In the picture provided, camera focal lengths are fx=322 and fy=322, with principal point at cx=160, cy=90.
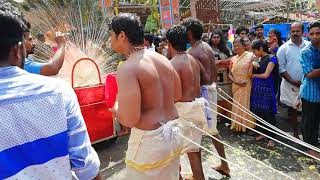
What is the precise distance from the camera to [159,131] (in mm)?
2279

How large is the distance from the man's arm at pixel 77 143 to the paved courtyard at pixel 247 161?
2446 millimetres

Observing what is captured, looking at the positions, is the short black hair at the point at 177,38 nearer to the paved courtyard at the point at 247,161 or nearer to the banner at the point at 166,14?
the paved courtyard at the point at 247,161

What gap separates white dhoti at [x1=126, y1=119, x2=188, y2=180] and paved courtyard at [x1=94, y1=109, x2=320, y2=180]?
152 centimetres

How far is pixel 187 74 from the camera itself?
3.14 m

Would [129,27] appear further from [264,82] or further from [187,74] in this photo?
[264,82]

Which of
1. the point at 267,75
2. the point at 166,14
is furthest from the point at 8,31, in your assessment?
the point at 166,14

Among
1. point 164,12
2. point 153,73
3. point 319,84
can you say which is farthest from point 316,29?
point 164,12

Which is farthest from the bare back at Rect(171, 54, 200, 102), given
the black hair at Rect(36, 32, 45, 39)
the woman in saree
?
the black hair at Rect(36, 32, 45, 39)

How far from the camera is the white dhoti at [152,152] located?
2285 mm

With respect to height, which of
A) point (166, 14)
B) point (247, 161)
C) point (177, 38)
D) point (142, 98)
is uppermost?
point (166, 14)

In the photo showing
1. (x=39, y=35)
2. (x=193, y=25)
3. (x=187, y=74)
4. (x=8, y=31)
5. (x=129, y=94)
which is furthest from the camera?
(x=39, y=35)

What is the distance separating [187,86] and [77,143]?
6.38 ft

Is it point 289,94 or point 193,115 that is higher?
point 193,115

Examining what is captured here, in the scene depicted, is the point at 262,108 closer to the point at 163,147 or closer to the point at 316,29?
the point at 316,29
